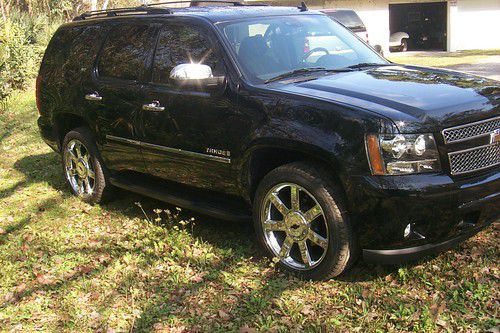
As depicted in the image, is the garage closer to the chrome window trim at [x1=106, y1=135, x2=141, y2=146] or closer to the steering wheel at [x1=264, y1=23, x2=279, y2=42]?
the steering wheel at [x1=264, y1=23, x2=279, y2=42]

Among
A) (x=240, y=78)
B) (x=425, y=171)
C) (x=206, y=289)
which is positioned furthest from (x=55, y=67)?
(x=425, y=171)

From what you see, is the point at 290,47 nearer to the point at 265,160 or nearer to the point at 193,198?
the point at 265,160

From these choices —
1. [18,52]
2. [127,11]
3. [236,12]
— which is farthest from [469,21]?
[236,12]

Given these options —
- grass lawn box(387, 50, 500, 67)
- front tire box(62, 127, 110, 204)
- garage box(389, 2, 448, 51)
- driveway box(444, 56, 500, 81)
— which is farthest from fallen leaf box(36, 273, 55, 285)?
garage box(389, 2, 448, 51)

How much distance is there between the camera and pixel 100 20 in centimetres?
602

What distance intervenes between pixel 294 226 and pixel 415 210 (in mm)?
961

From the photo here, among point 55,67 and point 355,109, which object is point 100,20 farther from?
point 355,109

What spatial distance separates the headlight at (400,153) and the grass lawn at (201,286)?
3.00 ft

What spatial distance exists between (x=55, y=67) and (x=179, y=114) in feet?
8.11

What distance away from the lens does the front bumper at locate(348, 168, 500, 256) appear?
11.6 feet

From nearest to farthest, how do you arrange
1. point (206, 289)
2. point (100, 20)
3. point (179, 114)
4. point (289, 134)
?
1. point (289, 134)
2. point (206, 289)
3. point (179, 114)
4. point (100, 20)

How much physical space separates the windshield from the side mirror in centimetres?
26

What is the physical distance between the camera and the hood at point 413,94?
362 centimetres

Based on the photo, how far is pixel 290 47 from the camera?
4.93 metres
